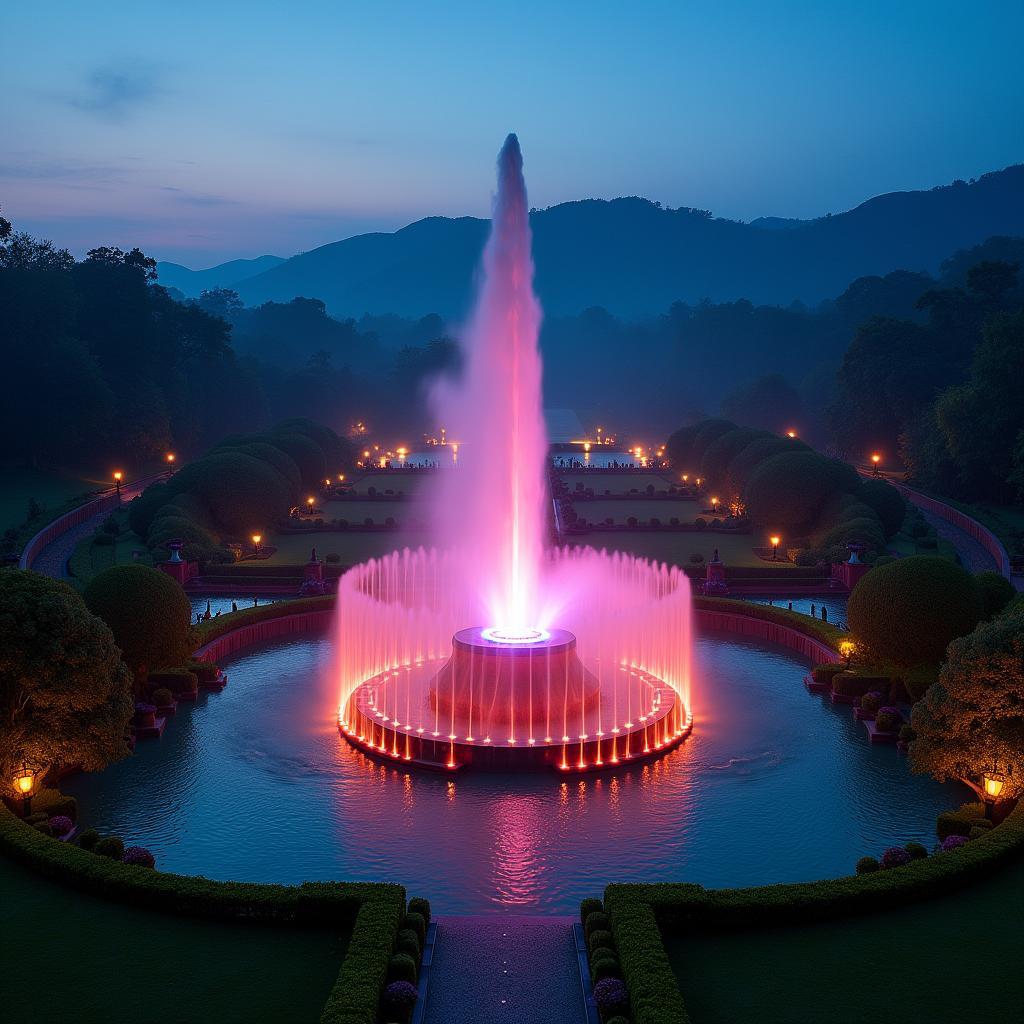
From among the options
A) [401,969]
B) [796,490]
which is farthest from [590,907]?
[796,490]

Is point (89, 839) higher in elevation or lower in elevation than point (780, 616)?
higher

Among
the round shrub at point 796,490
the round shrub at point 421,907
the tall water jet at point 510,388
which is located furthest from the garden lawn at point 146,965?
the round shrub at point 796,490

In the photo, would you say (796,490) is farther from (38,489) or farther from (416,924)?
(38,489)

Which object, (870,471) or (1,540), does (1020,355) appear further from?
(1,540)

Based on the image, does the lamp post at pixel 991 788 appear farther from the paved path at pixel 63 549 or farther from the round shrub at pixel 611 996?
the paved path at pixel 63 549

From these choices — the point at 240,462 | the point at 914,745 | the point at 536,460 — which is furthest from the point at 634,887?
the point at 240,462

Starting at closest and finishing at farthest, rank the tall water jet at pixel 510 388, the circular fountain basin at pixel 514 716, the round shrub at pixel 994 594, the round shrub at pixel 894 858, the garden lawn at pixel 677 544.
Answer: the round shrub at pixel 894 858
the circular fountain basin at pixel 514 716
the tall water jet at pixel 510 388
the round shrub at pixel 994 594
the garden lawn at pixel 677 544

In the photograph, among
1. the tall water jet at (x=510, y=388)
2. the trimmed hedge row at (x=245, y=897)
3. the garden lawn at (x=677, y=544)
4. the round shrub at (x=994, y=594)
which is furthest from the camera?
the garden lawn at (x=677, y=544)
